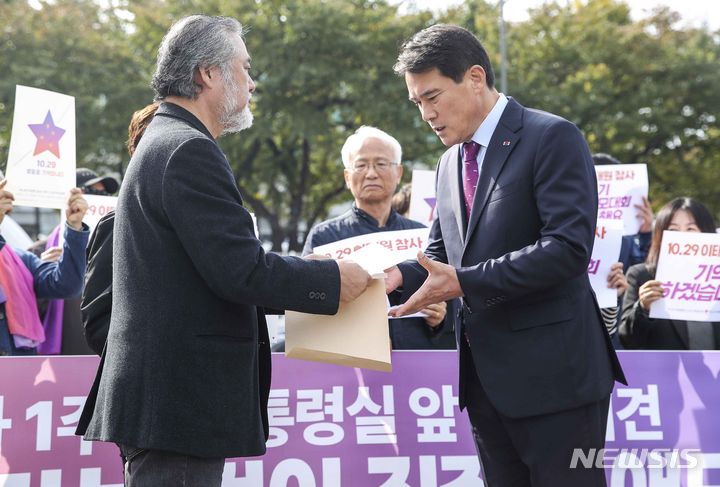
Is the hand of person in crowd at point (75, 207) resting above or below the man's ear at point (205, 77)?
below

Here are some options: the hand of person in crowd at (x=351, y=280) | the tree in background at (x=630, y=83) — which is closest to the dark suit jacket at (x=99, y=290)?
the hand of person in crowd at (x=351, y=280)

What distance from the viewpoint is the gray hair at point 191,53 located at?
2.79 meters

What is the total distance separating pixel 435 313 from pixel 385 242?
57cm

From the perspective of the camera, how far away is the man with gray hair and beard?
101 inches

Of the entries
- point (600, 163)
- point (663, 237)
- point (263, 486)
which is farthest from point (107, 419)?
point (600, 163)

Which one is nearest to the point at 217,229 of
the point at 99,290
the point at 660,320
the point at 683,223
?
the point at 99,290

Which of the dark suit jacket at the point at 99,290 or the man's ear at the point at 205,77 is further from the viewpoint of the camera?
the dark suit jacket at the point at 99,290

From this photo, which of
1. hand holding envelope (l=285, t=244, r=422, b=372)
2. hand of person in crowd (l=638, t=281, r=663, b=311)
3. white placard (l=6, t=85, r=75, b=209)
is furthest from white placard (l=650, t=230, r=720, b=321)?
white placard (l=6, t=85, r=75, b=209)

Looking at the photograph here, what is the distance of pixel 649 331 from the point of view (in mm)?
5145

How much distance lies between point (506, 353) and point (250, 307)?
860 millimetres

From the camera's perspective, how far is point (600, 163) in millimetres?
6758

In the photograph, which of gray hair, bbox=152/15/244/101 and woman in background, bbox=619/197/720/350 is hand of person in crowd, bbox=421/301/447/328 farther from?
gray hair, bbox=152/15/244/101

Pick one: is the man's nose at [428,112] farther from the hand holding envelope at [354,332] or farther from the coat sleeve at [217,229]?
the coat sleeve at [217,229]

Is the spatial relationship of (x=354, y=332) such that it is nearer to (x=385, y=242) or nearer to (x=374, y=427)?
(x=385, y=242)
